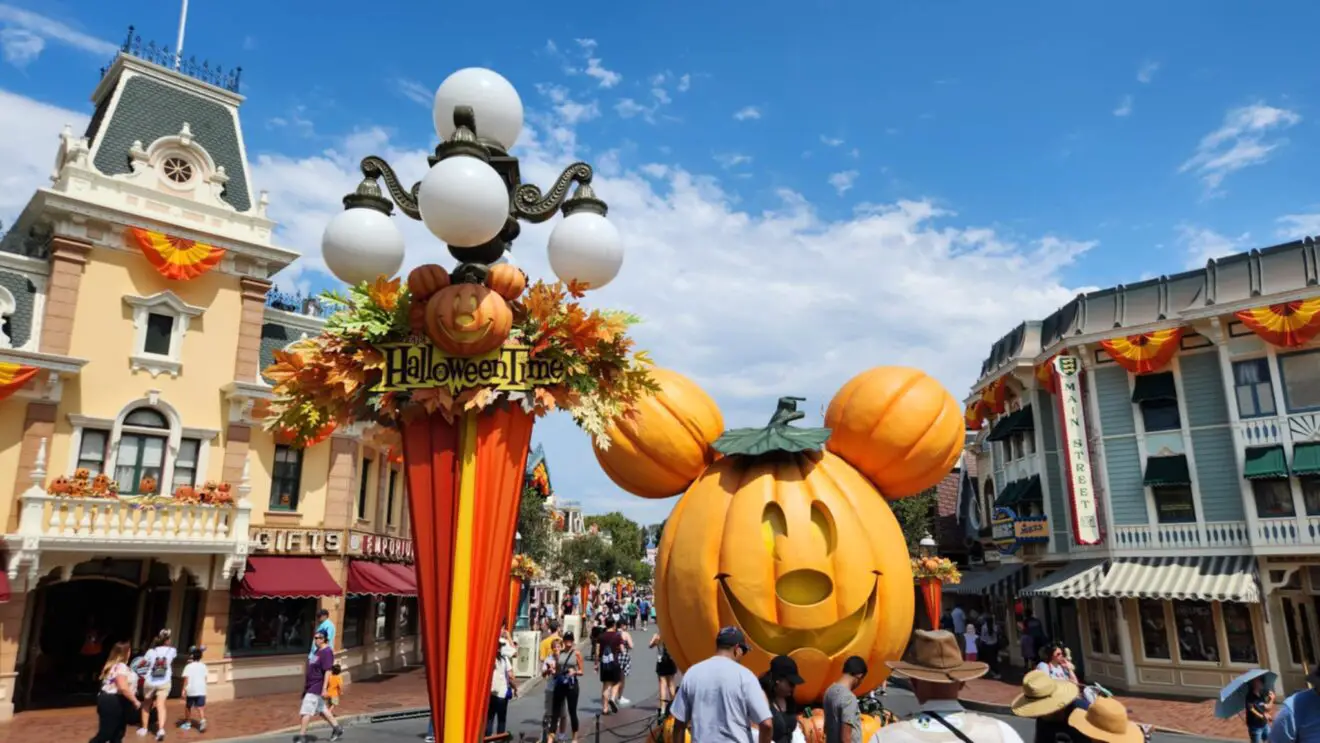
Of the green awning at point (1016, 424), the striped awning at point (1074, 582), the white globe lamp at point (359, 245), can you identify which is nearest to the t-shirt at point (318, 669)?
the white globe lamp at point (359, 245)

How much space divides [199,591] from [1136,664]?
1932 cm

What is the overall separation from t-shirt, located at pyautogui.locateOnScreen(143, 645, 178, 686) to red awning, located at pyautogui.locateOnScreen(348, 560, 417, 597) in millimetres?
5717

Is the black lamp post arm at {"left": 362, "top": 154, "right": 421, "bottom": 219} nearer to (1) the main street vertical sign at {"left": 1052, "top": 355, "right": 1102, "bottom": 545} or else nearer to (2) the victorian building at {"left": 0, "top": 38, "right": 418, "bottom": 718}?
(2) the victorian building at {"left": 0, "top": 38, "right": 418, "bottom": 718}

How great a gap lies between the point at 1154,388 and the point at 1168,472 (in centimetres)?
188

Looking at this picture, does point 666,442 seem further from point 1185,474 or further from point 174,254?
point 1185,474

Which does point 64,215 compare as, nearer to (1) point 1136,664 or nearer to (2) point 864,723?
(2) point 864,723

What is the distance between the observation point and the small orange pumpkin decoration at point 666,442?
22.1 ft

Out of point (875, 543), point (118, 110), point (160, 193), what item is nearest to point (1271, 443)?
point (875, 543)

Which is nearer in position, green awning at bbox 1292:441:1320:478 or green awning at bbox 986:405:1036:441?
green awning at bbox 1292:441:1320:478

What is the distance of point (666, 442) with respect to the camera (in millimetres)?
6738

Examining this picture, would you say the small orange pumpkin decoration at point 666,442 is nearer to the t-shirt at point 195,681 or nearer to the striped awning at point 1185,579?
the t-shirt at point 195,681

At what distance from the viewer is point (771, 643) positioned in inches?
240

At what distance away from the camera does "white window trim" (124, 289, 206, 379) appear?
1538 cm

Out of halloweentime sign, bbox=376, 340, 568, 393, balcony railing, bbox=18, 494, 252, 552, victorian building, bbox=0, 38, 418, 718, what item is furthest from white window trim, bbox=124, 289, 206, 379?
halloweentime sign, bbox=376, 340, 568, 393
